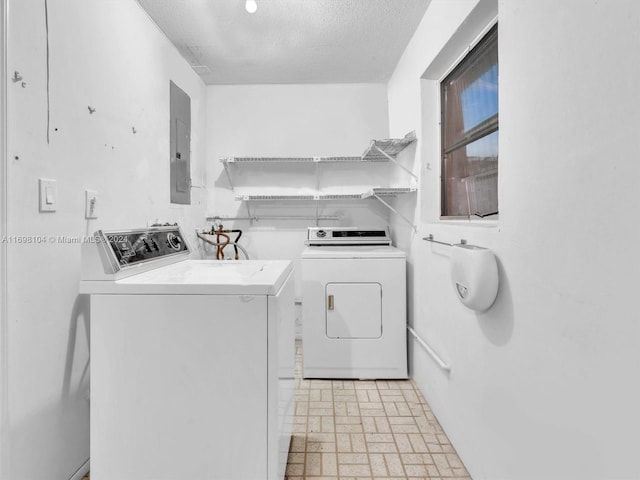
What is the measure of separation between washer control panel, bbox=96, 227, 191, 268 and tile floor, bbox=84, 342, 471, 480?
3.33 ft

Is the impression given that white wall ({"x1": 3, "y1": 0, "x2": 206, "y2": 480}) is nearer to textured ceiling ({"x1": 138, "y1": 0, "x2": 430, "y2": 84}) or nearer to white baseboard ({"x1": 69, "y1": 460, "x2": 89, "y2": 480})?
white baseboard ({"x1": 69, "y1": 460, "x2": 89, "y2": 480})

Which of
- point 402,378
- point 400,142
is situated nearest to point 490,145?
point 400,142

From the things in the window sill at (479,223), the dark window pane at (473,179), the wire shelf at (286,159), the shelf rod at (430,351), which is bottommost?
the shelf rod at (430,351)

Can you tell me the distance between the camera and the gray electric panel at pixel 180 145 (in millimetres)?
2457

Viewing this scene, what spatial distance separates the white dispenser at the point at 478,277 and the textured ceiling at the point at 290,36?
164cm

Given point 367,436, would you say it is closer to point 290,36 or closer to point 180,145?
point 180,145

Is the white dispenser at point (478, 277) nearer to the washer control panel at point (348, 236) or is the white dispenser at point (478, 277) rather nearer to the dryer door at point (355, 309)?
the dryer door at point (355, 309)

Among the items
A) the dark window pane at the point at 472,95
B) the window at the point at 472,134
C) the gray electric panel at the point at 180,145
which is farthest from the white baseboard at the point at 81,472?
the dark window pane at the point at 472,95

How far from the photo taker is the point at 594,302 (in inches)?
32.8

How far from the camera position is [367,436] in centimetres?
179

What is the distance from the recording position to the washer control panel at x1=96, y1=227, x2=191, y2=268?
1.32 meters

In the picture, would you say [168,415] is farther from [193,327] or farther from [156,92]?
[156,92]

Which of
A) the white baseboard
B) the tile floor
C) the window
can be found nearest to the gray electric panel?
the white baseboard

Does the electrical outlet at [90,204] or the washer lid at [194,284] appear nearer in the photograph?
the washer lid at [194,284]
